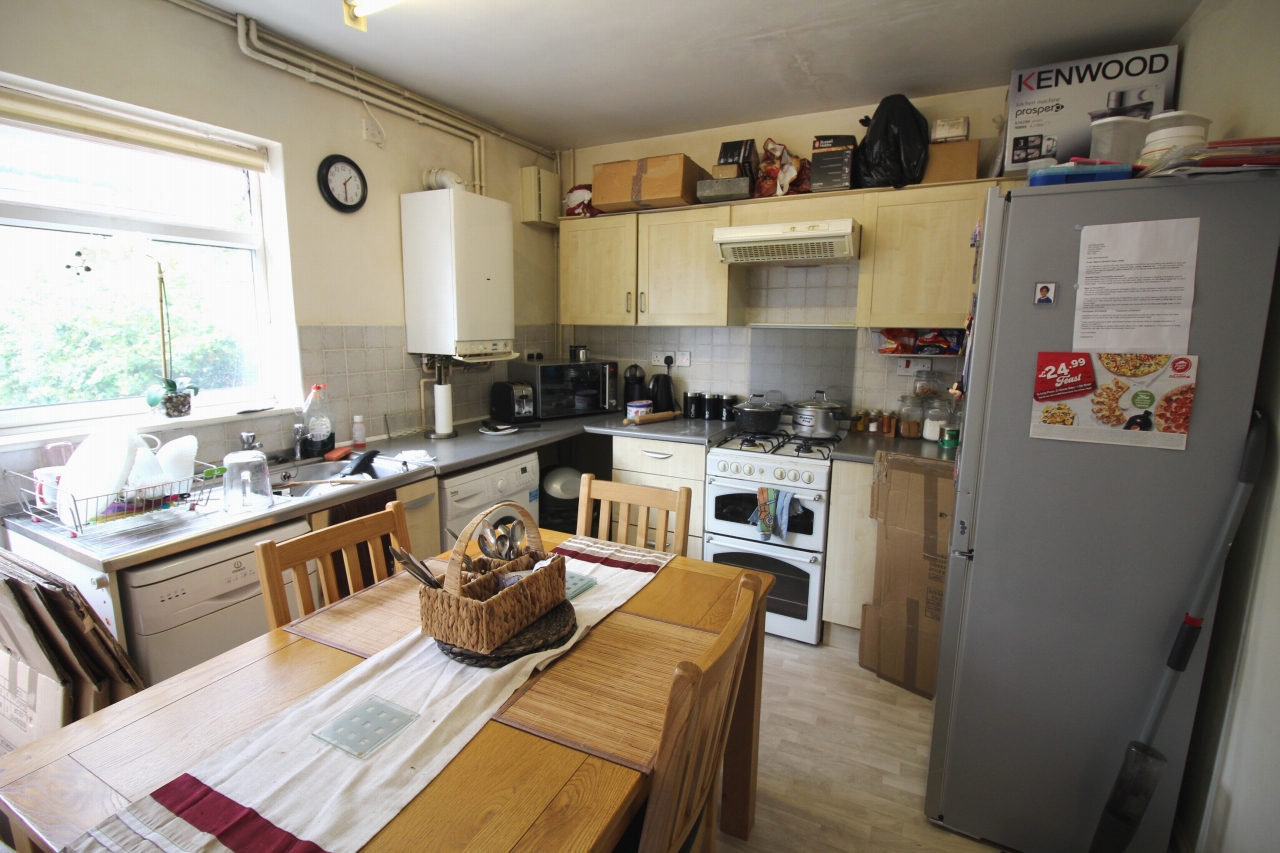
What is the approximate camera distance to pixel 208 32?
82.1 inches

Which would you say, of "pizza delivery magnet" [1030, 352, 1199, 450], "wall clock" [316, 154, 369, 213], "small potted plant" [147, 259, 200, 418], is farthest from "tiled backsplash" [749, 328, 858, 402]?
"small potted plant" [147, 259, 200, 418]

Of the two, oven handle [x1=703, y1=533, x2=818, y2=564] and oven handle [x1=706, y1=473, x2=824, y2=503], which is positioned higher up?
oven handle [x1=706, y1=473, x2=824, y2=503]

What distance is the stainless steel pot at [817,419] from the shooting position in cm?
287

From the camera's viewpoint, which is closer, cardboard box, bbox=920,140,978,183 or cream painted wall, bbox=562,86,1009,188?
cardboard box, bbox=920,140,978,183

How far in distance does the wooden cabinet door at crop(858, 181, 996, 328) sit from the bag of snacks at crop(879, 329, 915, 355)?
0.18 m

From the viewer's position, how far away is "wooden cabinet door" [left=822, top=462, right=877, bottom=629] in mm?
2568

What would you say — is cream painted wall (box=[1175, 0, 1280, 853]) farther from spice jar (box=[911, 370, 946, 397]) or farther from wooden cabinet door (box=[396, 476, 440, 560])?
wooden cabinet door (box=[396, 476, 440, 560])

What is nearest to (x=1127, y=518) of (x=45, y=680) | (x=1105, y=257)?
(x=1105, y=257)

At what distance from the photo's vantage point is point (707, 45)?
234cm

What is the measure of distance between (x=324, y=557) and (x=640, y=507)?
88cm

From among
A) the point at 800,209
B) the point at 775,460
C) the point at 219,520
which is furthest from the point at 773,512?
the point at 219,520

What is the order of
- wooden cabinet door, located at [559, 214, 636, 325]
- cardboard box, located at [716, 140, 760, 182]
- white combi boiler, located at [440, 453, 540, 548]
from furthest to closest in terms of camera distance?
wooden cabinet door, located at [559, 214, 636, 325] < cardboard box, located at [716, 140, 760, 182] < white combi boiler, located at [440, 453, 540, 548]

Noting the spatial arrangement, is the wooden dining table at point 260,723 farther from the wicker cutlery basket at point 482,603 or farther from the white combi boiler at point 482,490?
the white combi boiler at point 482,490

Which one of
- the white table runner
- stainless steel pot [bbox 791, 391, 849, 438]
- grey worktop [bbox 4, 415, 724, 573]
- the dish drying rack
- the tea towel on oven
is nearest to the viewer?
the white table runner
